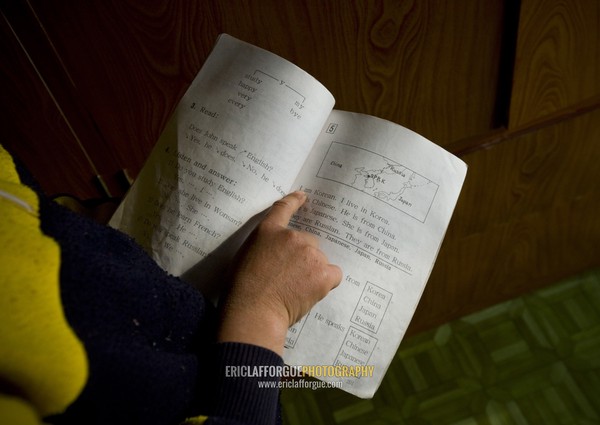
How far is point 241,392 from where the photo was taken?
1.25ft

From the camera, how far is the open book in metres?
0.46

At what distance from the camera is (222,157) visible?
470 mm

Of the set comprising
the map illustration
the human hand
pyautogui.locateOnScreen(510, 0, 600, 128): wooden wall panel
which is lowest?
the human hand

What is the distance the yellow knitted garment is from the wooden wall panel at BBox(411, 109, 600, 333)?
1.90ft

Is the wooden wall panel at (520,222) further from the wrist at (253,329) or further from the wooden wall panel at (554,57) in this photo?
the wrist at (253,329)

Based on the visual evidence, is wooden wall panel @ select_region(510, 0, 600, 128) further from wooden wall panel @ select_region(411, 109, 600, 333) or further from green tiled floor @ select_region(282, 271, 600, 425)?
green tiled floor @ select_region(282, 271, 600, 425)

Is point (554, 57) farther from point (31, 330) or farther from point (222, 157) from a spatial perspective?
point (31, 330)

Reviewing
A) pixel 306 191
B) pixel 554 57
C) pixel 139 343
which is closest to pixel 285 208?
pixel 306 191

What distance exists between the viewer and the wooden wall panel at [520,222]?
749 millimetres

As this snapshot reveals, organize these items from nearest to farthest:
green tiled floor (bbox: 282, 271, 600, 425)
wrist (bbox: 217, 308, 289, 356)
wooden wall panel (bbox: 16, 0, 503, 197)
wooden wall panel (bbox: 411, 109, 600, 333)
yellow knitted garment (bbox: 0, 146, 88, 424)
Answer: yellow knitted garment (bbox: 0, 146, 88, 424)
wrist (bbox: 217, 308, 289, 356)
wooden wall panel (bbox: 16, 0, 503, 197)
wooden wall panel (bbox: 411, 109, 600, 333)
green tiled floor (bbox: 282, 271, 600, 425)

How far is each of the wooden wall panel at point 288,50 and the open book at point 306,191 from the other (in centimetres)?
6

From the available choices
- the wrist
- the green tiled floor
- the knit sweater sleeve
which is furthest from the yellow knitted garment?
the green tiled floor

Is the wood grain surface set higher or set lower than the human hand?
higher

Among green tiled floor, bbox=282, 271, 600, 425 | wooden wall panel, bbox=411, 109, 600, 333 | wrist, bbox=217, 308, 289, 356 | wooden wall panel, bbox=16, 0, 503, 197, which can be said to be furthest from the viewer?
green tiled floor, bbox=282, 271, 600, 425
